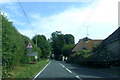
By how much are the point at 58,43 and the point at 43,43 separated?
1963 centimetres

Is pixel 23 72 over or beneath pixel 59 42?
beneath

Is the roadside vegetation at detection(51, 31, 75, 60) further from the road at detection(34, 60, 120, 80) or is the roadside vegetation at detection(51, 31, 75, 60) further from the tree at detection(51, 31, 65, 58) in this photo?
the road at detection(34, 60, 120, 80)

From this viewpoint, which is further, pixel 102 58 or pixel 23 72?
pixel 102 58

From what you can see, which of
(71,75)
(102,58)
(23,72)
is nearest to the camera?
(71,75)

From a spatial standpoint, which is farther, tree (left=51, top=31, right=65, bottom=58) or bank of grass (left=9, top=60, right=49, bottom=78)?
tree (left=51, top=31, right=65, bottom=58)

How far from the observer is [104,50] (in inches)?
923

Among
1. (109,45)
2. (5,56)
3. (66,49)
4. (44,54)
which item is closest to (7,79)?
(5,56)

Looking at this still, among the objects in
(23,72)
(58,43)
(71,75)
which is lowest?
(71,75)

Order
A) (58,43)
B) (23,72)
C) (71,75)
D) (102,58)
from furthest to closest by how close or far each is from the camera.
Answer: (58,43) < (102,58) < (23,72) < (71,75)

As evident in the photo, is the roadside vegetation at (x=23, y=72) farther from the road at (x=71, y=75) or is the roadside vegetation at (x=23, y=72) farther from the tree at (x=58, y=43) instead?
the tree at (x=58, y=43)

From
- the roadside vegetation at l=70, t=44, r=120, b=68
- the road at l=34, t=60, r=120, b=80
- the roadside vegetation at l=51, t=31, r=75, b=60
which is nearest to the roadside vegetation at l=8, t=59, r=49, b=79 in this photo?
the road at l=34, t=60, r=120, b=80

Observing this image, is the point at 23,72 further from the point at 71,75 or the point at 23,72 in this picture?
the point at 71,75

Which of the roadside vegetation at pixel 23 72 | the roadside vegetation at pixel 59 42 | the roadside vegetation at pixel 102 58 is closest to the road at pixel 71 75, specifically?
the roadside vegetation at pixel 23 72

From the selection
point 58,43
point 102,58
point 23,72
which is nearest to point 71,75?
point 23,72
